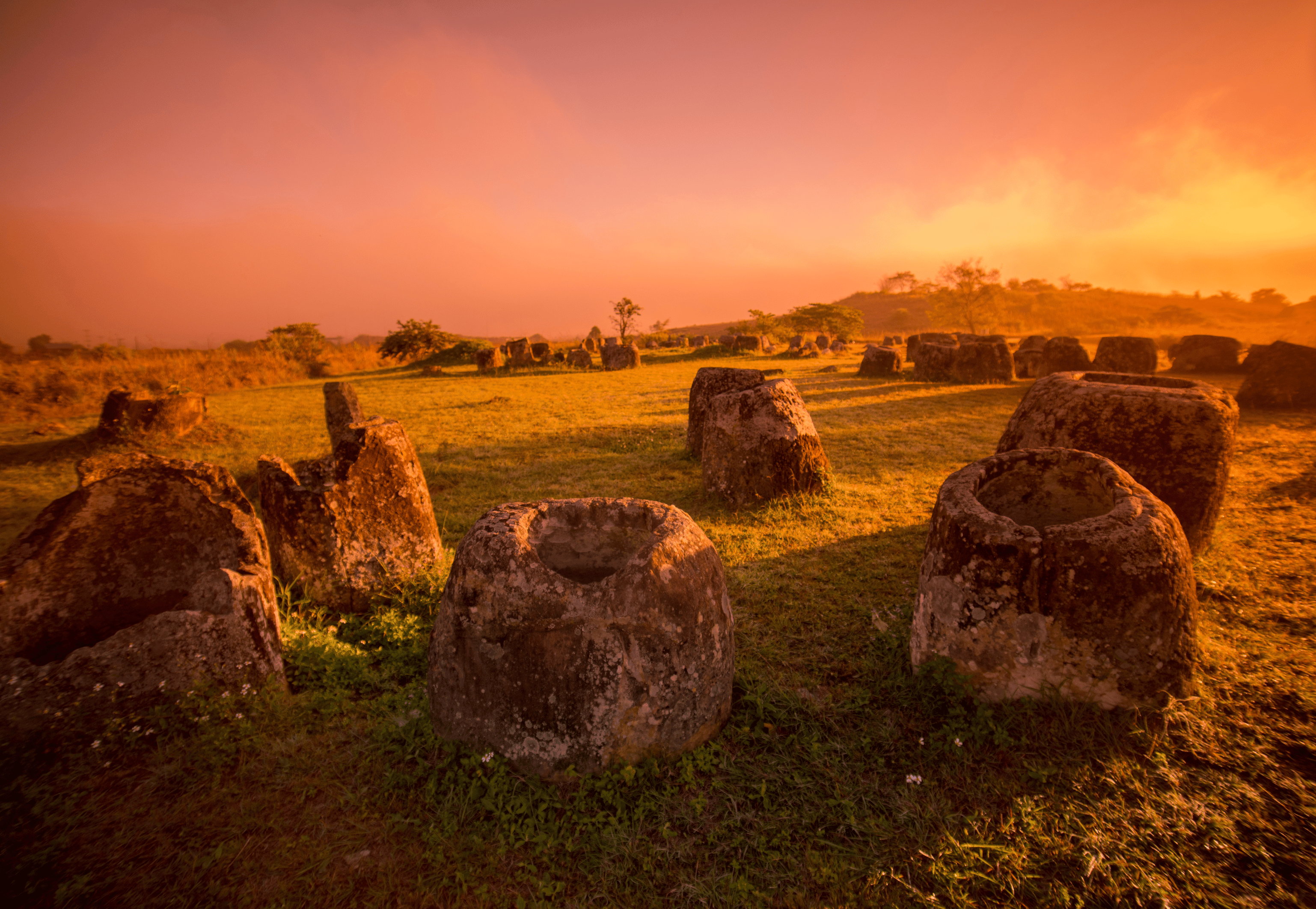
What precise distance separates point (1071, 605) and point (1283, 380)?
50.5 feet

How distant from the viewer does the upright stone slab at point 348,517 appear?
452cm

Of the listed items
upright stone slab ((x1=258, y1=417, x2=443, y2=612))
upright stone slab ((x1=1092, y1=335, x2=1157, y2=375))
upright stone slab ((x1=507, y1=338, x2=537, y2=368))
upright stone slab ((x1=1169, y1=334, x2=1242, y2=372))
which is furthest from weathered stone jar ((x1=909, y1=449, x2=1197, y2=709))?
upright stone slab ((x1=507, y1=338, x2=537, y2=368))

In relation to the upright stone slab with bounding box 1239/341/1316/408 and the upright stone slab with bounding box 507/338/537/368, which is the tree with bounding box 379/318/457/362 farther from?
the upright stone slab with bounding box 1239/341/1316/408

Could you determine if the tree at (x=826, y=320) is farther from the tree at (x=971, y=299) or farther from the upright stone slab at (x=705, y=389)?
the upright stone slab at (x=705, y=389)

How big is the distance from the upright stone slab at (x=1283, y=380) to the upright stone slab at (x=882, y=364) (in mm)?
8689

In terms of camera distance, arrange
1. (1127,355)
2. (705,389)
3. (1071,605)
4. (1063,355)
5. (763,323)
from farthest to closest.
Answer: (763,323), (1063,355), (1127,355), (705,389), (1071,605)

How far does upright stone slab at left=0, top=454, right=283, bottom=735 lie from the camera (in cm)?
296

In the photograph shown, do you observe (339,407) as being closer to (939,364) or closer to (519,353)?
(519,353)

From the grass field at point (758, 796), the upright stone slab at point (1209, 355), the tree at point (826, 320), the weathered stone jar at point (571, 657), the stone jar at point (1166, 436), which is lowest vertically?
the grass field at point (758, 796)

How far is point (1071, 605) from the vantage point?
3.02 m

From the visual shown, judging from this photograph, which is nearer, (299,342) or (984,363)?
(984,363)

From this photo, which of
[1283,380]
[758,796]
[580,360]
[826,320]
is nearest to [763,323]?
[826,320]

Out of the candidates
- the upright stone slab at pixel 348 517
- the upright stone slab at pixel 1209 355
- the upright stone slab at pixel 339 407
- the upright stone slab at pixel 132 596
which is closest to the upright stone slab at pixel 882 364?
the upright stone slab at pixel 1209 355

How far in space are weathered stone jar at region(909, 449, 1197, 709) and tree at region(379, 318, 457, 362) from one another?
28229mm
